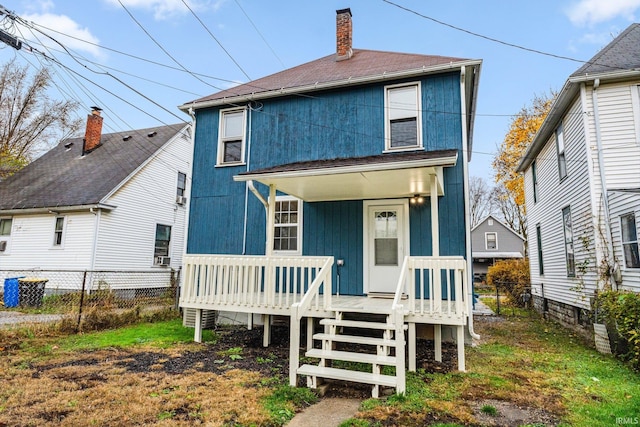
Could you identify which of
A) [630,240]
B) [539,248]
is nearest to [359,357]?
[630,240]

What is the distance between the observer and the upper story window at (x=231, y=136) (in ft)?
29.4

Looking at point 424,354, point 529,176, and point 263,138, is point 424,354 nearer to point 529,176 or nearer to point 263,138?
point 263,138

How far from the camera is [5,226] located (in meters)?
14.1

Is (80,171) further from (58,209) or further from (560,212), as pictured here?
(560,212)

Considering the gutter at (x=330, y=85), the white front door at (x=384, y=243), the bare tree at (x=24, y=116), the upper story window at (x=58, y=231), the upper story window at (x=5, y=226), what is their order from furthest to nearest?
the bare tree at (x=24, y=116)
the upper story window at (x=5, y=226)
the upper story window at (x=58, y=231)
the white front door at (x=384, y=243)
the gutter at (x=330, y=85)

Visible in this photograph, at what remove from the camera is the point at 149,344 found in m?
6.37

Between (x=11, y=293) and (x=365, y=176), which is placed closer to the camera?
(x=365, y=176)

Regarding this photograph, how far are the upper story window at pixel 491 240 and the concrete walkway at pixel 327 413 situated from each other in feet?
102

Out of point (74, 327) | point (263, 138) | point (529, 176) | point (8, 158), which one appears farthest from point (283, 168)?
point (8, 158)

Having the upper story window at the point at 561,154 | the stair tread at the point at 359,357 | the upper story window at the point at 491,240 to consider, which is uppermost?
the upper story window at the point at 561,154

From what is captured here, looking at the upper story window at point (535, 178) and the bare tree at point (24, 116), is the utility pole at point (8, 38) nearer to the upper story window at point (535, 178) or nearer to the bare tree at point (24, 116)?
the upper story window at point (535, 178)

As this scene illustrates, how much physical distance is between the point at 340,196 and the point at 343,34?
18.2 ft

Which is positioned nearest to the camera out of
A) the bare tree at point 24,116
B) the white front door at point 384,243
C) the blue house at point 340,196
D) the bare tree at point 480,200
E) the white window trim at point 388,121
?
the blue house at point 340,196

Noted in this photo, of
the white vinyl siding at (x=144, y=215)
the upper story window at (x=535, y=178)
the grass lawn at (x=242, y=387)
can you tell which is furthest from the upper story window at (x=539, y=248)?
the white vinyl siding at (x=144, y=215)
